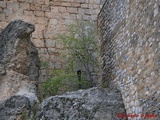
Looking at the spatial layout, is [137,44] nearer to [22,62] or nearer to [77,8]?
[22,62]

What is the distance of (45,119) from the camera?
557cm

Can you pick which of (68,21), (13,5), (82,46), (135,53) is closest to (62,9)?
(68,21)

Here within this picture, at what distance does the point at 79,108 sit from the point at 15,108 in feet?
4.01

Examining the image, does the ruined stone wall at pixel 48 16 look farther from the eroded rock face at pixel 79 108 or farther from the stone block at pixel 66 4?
the eroded rock face at pixel 79 108

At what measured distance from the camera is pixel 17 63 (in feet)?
22.8

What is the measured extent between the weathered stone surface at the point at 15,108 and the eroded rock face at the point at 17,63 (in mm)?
325

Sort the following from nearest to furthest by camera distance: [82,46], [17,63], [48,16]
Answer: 1. [17,63]
2. [82,46]
3. [48,16]

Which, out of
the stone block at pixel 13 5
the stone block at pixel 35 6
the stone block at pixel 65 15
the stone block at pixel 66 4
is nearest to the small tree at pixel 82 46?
the stone block at pixel 65 15

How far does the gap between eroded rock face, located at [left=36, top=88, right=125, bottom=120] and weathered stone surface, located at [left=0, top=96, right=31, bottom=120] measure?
14.5 inches

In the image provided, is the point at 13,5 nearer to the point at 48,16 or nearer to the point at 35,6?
the point at 35,6

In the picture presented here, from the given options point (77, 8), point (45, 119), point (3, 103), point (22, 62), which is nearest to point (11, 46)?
point (22, 62)

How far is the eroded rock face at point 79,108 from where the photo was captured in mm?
5633

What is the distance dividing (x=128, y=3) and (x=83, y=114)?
7.23ft

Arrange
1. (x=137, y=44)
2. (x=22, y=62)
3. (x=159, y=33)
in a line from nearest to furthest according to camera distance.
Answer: (x=159, y=33)
(x=137, y=44)
(x=22, y=62)
